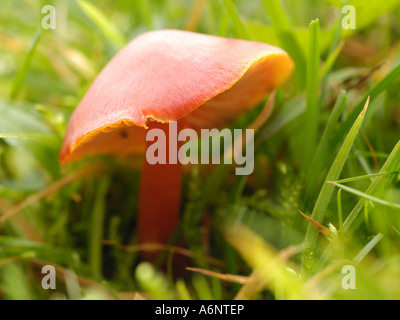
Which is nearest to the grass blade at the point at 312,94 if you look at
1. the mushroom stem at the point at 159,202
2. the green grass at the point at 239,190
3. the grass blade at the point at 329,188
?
the green grass at the point at 239,190

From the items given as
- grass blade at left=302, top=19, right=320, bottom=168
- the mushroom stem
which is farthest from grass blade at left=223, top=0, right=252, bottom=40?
the mushroom stem

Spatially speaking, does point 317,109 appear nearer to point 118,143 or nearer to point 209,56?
point 209,56

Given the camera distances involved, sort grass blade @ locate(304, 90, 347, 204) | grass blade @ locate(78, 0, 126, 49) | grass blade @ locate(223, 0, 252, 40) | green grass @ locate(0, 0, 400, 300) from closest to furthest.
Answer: green grass @ locate(0, 0, 400, 300)
grass blade @ locate(304, 90, 347, 204)
grass blade @ locate(223, 0, 252, 40)
grass blade @ locate(78, 0, 126, 49)

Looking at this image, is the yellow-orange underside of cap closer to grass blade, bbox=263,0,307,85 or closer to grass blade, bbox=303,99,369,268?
grass blade, bbox=263,0,307,85

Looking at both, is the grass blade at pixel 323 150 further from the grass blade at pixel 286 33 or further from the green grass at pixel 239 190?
the grass blade at pixel 286 33

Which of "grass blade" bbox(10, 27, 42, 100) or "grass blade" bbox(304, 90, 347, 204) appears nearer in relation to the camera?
"grass blade" bbox(304, 90, 347, 204)

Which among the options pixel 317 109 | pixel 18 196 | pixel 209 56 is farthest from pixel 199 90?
pixel 18 196
